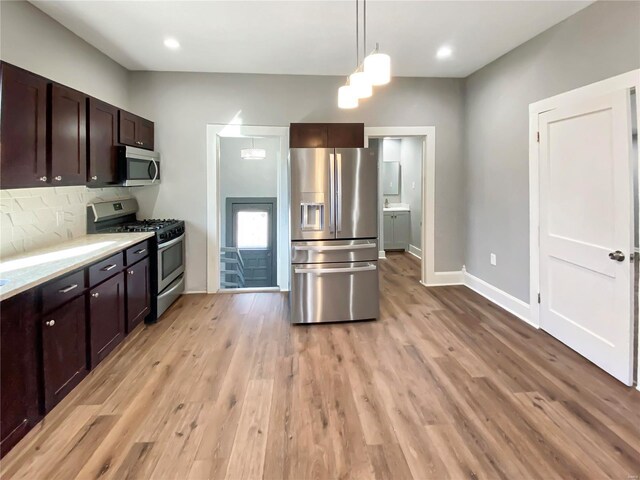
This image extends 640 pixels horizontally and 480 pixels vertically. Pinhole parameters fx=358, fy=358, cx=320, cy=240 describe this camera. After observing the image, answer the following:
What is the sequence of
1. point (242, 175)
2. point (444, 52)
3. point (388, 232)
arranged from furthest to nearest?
point (388, 232) → point (242, 175) → point (444, 52)

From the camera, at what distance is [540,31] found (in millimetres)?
3271

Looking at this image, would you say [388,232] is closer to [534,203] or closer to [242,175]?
[242,175]

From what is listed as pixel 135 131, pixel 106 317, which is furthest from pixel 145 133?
pixel 106 317

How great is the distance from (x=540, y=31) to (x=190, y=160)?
3.94 m

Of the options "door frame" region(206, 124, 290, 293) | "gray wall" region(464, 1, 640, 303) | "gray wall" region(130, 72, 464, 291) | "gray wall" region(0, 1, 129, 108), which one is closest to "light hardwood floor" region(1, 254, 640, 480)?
"gray wall" region(464, 1, 640, 303)

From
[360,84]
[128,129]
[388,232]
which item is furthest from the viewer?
[388,232]

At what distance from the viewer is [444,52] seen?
3.81 meters

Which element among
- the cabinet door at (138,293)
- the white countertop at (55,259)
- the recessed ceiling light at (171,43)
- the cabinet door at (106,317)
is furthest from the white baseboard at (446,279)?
the recessed ceiling light at (171,43)

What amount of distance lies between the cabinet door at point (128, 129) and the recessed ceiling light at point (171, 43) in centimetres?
79

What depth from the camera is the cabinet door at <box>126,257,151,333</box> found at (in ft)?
10.0

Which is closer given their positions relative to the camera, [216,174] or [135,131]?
[135,131]

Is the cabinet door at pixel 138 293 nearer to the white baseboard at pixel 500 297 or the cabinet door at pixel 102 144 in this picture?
the cabinet door at pixel 102 144

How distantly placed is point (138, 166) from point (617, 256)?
4.29 metres

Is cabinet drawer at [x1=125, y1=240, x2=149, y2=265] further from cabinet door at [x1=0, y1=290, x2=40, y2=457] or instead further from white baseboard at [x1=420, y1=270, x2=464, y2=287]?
white baseboard at [x1=420, y1=270, x2=464, y2=287]
